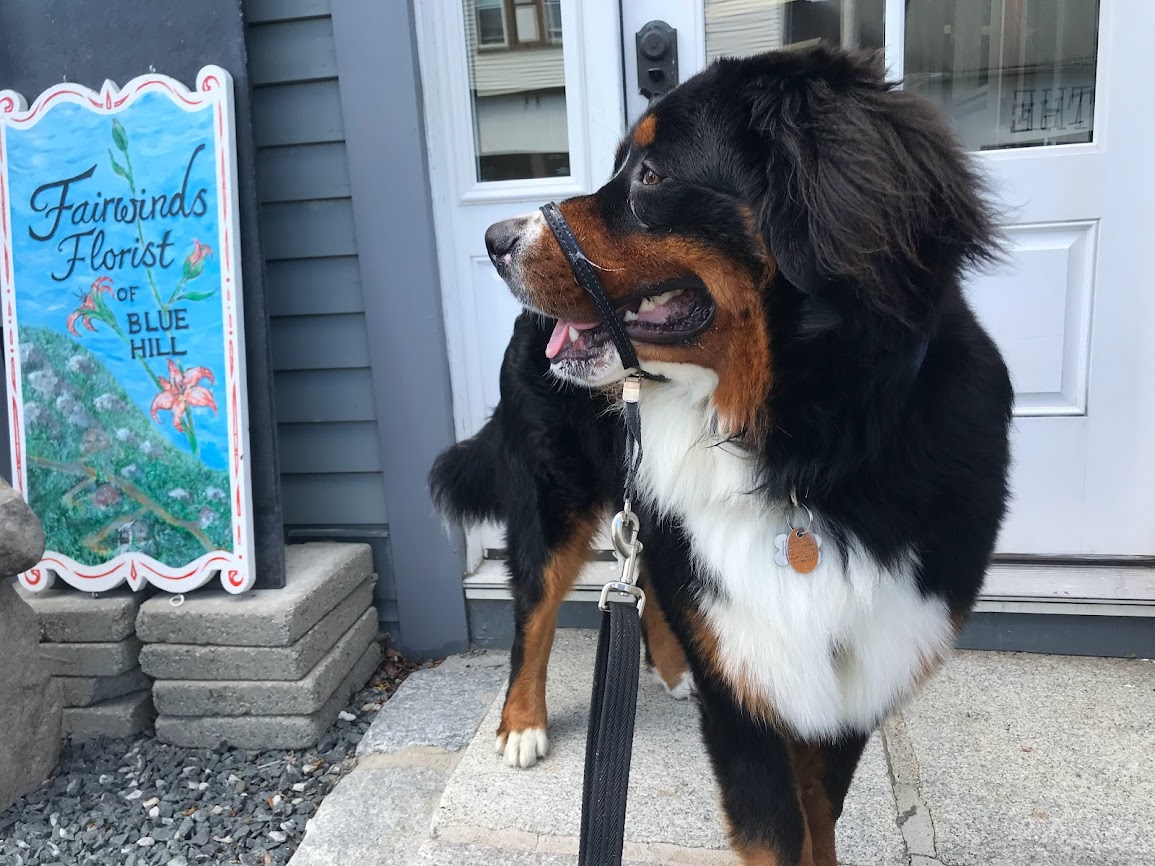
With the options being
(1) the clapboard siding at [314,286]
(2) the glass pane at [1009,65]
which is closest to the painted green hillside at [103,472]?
(1) the clapboard siding at [314,286]

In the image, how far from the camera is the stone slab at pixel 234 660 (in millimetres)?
2258

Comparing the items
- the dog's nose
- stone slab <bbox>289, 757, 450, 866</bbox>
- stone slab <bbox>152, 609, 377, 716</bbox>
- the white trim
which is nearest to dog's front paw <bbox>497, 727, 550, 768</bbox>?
stone slab <bbox>289, 757, 450, 866</bbox>

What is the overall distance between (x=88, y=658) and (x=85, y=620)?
0.35 feet

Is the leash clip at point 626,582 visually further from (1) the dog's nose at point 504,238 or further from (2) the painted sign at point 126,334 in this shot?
(2) the painted sign at point 126,334

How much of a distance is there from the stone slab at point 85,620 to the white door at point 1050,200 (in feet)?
5.85

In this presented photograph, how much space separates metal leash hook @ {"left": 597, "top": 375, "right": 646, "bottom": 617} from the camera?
1221mm

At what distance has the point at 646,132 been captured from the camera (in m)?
1.42

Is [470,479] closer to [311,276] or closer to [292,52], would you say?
[311,276]

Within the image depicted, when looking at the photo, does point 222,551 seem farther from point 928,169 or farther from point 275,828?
point 928,169

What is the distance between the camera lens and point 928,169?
118 cm

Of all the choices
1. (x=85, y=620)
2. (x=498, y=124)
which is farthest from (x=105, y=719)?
(x=498, y=124)

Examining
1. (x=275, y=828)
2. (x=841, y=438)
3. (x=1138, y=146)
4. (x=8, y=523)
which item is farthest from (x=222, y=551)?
(x=1138, y=146)

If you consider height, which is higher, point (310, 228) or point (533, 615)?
point (310, 228)

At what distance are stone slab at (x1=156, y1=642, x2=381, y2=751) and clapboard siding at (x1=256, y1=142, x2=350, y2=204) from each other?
1509 millimetres
